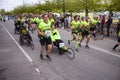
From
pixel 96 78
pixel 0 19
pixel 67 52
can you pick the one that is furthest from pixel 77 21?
pixel 0 19

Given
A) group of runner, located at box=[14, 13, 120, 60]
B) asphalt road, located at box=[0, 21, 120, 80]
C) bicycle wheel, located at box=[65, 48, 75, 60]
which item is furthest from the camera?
bicycle wheel, located at box=[65, 48, 75, 60]

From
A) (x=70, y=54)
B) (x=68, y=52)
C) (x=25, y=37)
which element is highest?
(x=25, y=37)

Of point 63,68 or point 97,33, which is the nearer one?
point 63,68

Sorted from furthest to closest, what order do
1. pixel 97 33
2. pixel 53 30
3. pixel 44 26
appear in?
1. pixel 97 33
2. pixel 53 30
3. pixel 44 26

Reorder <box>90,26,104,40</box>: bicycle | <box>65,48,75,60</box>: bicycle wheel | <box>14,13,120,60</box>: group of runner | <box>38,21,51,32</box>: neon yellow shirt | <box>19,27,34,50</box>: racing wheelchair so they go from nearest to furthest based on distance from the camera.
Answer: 1. <box>14,13,120,60</box>: group of runner
2. <box>38,21,51,32</box>: neon yellow shirt
3. <box>65,48,75,60</box>: bicycle wheel
4. <box>19,27,34,50</box>: racing wheelchair
5. <box>90,26,104,40</box>: bicycle

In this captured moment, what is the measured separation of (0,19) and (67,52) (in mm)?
74337

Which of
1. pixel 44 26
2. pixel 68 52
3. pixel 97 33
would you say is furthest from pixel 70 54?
pixel 97 33

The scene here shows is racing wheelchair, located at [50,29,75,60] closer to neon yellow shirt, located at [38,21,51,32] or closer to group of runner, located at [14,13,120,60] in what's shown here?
group of runner, located at [14,13,120,60]

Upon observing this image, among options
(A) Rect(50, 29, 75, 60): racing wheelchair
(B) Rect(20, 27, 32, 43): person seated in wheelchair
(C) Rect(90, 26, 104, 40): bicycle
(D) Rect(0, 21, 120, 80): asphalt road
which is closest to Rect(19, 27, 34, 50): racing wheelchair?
(B) Rect(20, 27, 32, 43): person seated in wheelchair

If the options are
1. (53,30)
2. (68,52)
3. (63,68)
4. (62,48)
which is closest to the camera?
(63,68)

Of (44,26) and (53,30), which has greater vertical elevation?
(44,26)

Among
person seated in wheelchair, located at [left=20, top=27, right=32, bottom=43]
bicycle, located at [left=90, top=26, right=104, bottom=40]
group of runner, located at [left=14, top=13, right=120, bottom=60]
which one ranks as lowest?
bicycle, located at [left=90, top=26, right=104, bottom=40]

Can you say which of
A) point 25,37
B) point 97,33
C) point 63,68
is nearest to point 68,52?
point 63,68

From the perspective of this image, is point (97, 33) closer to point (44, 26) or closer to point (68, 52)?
point (68, 52)
